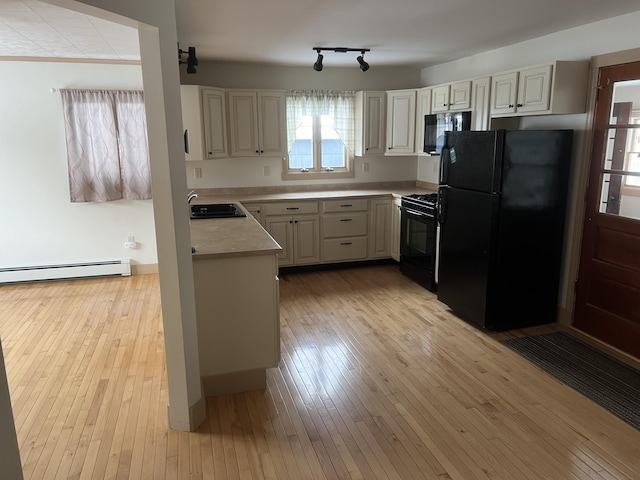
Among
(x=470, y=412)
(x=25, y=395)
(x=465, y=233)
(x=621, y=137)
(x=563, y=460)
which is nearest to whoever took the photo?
(x=563, y=460)

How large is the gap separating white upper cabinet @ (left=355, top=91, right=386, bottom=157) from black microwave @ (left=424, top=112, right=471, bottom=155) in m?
0.62

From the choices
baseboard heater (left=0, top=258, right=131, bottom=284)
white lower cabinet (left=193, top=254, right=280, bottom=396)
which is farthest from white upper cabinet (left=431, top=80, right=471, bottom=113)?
baseboard heater (left=0, top=258, right=131, bottom=284)

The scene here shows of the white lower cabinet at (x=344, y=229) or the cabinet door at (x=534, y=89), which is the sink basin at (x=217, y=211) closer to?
the white lower cabinet at (x=344, y=229)

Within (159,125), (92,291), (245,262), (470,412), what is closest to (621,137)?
(470,412)

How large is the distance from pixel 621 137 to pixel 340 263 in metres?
3.13

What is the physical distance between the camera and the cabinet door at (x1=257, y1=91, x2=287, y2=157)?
205 inches

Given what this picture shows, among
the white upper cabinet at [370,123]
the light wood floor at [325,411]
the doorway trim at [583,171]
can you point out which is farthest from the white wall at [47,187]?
the doorway trim at [583,171]

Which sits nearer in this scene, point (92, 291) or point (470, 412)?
point (470, 412)

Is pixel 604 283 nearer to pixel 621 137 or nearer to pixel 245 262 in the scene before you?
pixel 621 137

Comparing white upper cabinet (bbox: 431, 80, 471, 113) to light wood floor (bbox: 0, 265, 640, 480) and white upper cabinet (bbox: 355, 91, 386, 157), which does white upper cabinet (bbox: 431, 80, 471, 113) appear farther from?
light wood floor (bbox: 0, 265, 640, 480)

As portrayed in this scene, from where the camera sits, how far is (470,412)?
8.70 feet

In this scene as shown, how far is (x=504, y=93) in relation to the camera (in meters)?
3.91

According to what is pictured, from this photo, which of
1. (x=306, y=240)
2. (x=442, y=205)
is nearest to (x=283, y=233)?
(x=306, y=240)

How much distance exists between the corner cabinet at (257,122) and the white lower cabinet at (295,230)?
0.70 m
